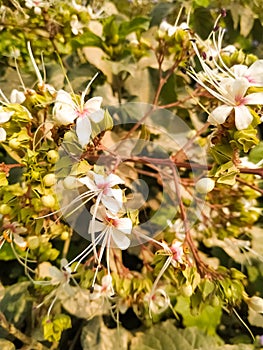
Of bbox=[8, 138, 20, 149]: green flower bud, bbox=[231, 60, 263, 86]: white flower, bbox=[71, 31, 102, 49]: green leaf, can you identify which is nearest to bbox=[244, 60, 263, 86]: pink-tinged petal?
bbox=[231, 60, 263, 86]: white flower

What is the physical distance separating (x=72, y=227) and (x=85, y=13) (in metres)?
0.42

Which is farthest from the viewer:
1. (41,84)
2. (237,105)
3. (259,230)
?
(259,230)

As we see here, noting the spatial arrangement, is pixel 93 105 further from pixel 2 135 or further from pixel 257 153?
pixel 257 153

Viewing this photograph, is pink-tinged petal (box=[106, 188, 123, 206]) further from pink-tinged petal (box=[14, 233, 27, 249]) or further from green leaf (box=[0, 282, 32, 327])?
Answer: green leaf (box=[0, 282, 32, 327])

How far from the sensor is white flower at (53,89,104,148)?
54cm

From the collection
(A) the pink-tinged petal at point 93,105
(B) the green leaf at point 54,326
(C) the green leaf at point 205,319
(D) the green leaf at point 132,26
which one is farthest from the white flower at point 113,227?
(D) the green leaf at point 132,26

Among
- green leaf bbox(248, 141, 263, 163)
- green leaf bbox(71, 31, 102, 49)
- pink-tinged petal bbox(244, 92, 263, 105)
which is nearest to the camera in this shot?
pink-tinged petal bbox(244, 92, 263, 105)

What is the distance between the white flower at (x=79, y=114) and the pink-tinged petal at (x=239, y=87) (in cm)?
14

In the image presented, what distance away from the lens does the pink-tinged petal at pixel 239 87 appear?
0.50 m

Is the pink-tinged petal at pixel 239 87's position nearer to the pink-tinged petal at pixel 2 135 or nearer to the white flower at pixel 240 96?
the white flower at pixel 240 96

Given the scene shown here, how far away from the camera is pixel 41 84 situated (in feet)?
2.04

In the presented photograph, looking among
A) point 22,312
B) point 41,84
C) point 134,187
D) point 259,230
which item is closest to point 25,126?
point 41,84

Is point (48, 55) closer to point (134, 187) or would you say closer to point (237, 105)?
point (134, 187)

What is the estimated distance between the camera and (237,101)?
1.69 ft
